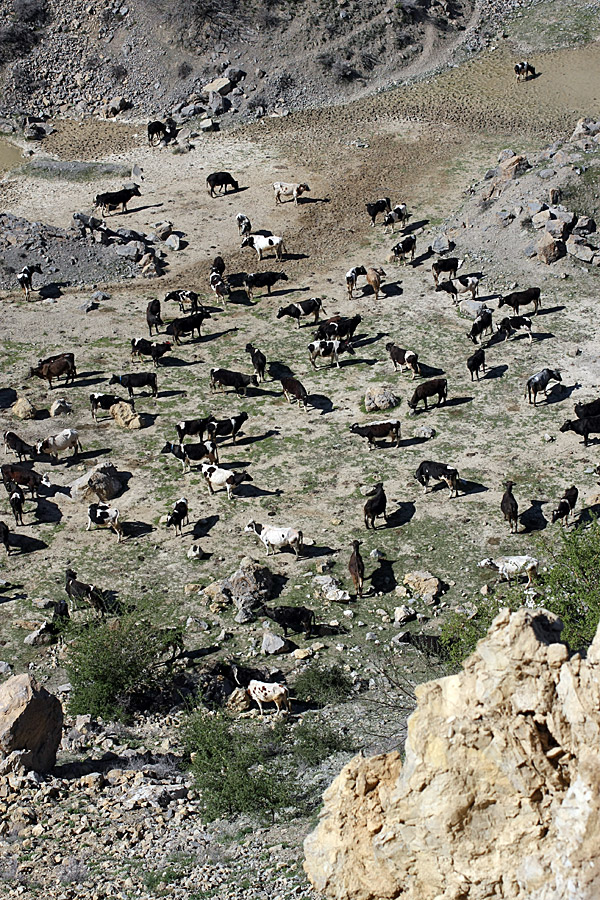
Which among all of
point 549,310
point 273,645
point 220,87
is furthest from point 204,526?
point 220,87

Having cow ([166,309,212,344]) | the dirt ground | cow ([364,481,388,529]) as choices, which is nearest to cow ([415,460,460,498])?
the dirt ground

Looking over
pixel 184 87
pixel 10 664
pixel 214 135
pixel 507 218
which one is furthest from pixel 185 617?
pixel 184 87

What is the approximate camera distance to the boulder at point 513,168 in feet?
108

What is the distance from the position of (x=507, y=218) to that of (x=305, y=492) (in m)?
13.9

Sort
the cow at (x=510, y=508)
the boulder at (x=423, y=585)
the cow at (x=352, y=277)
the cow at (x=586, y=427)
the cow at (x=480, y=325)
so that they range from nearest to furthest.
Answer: the boulder at (x=423, y=585)
the cow at (x=510, y=508)
the cow at (x=586, y=427)
the cow at (x=480, y=325)
the cow at (x=352, y=277)

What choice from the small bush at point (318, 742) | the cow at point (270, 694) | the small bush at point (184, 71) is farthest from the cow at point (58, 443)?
the small bush at point (184, 71)

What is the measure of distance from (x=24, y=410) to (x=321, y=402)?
22.9 ft

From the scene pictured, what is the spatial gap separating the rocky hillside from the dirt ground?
2553 millimetres

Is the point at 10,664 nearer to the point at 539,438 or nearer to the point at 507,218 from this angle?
the point at 539,438

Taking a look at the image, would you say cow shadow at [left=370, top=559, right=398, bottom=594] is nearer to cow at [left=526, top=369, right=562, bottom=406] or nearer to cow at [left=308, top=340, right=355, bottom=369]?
cow at [left=526, top=369, right=562, bottom=406]

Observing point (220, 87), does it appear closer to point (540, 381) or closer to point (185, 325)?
point (185, 325)

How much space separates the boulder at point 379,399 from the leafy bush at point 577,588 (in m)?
8.06

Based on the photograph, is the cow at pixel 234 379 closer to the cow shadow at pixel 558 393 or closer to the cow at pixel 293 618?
the cow shadow at pixel 558 393

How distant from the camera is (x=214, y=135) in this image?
4116cm
